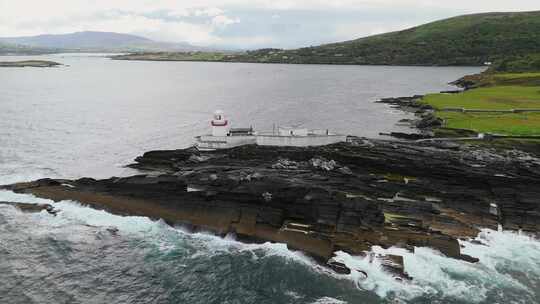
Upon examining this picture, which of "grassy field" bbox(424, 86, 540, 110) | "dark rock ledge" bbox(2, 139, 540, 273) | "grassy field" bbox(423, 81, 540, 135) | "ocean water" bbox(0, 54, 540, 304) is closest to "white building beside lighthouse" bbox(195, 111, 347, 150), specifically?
"dark rock ledge" bbox(2, 139, 540, 273)

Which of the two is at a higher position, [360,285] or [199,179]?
[199,179]

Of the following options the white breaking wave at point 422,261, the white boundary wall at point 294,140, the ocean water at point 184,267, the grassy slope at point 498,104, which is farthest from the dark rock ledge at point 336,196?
the grassy slope at point 498,104

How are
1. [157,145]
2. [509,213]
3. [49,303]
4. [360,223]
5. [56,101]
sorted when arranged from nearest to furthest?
1. [49,303]
2. [360,223]
3. [509,213]
4. [157,145]
5. [56,101]

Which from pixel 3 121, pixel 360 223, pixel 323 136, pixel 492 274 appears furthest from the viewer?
pixel 3 121

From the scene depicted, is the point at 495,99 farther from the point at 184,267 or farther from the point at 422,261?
the point at 184,267

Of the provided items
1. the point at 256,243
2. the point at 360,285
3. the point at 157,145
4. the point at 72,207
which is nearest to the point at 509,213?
the point at 360,285

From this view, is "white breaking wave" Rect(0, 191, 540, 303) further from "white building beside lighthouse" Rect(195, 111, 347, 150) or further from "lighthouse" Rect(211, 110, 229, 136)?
"lighthouse" Rect(211, 110, 229, 136)

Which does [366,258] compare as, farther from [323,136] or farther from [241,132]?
[241,132]
